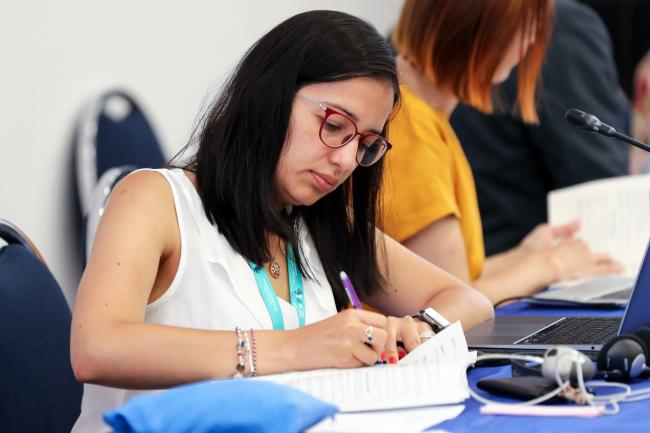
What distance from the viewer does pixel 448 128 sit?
7.85 feet

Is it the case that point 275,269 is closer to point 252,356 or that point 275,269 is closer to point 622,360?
point 252,356

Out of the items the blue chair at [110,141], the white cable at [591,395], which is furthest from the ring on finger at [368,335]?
the blue chair at [110,141]

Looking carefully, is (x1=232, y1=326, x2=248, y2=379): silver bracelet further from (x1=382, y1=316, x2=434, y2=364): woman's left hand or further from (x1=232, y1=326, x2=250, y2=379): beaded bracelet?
(x1=382, y1=316, x2=434, y2=364): woman's left hand

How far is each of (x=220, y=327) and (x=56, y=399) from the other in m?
0.29

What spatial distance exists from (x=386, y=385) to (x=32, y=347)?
64cm

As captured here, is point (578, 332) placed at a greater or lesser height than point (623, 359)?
lesser

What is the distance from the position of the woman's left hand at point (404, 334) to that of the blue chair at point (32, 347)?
1.79ft

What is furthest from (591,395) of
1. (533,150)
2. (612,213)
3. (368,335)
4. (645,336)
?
(533,150)

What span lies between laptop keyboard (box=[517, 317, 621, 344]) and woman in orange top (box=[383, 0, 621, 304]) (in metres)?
0.46

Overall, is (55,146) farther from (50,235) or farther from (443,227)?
(443,227)

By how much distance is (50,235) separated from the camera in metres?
2.93

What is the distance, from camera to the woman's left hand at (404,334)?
137 cm

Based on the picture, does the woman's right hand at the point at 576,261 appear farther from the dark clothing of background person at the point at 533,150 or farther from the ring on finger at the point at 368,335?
the ring on finger at the point at 368,335

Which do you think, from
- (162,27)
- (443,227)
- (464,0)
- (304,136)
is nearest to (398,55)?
(464,0)
